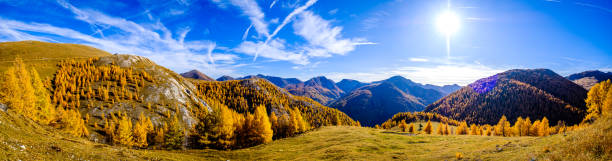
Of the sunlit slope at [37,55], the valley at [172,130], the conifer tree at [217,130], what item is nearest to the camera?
the valley at [172,130]

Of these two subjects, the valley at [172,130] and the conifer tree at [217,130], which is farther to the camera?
the conifer tree at [217,130]

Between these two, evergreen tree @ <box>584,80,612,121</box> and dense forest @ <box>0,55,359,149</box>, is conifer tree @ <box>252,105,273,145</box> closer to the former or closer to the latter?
dense forest @ <box>0,55,359,149</box>

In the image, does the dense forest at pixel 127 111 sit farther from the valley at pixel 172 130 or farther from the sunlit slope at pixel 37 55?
the sunlit slope at pixel 37 55

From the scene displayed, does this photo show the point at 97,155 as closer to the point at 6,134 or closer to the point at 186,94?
the point at 6,134

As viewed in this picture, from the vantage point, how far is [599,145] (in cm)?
1381

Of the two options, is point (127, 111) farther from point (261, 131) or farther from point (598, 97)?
point (598, 97)

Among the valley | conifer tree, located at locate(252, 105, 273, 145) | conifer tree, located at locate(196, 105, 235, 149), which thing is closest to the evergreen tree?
the valley

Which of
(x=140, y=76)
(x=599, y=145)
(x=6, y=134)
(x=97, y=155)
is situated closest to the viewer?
(x=599, y=145)

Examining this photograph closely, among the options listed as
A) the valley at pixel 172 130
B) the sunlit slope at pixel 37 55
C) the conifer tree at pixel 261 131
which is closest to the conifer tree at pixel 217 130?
the valley at pixel 172 130

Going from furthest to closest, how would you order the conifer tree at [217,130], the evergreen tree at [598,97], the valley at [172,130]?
1. the conifer tree at [217,130]
2. the evergreen tree at [598,97]
3. the valley at [172,130]

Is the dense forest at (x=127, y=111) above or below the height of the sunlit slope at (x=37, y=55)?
below

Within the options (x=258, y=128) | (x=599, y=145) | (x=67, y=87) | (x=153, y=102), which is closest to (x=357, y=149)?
(x=599, y=145)

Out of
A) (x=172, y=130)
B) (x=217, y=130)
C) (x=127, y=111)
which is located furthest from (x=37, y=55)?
(x=217, y=130)

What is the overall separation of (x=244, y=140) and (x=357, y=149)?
45.1m
